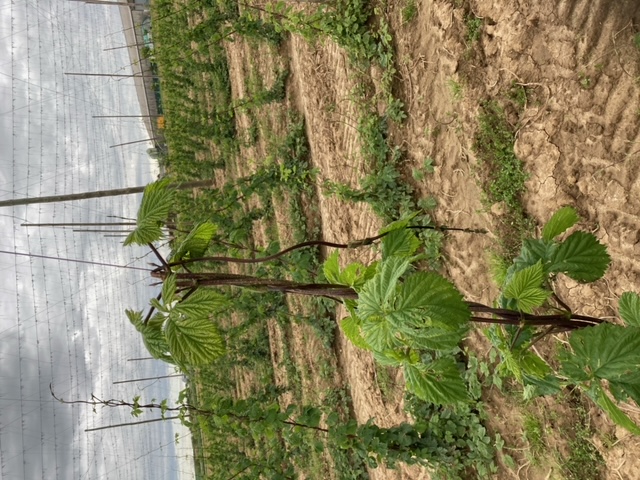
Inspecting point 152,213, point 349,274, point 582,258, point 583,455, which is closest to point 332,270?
point 349,274

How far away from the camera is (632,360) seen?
105cm

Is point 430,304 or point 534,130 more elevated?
point 534,130

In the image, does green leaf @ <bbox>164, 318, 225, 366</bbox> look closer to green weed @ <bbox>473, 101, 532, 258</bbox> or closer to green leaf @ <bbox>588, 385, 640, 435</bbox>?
green leaf @ <bbox>588, 385, 640, 435</bbox>

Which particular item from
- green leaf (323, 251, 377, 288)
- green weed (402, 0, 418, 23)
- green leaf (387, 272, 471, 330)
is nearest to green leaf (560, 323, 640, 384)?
green leaf (387, 272, 471, 330)

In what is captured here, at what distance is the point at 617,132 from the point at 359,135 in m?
1.85

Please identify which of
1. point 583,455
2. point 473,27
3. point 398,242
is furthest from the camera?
point 473,27

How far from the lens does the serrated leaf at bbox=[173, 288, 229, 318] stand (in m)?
1.22

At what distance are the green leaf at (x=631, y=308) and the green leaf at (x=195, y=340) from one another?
107cm

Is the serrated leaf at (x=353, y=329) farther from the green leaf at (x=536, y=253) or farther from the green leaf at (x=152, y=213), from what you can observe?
the green leaf at (x=152, y=213)

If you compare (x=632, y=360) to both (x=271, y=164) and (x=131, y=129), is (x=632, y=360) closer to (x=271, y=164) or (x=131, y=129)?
(x=271, y=164)

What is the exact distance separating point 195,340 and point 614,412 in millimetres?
1047

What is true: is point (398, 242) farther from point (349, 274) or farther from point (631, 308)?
point (631, 308)

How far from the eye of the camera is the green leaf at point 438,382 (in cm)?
114

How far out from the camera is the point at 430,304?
103 centimetres
